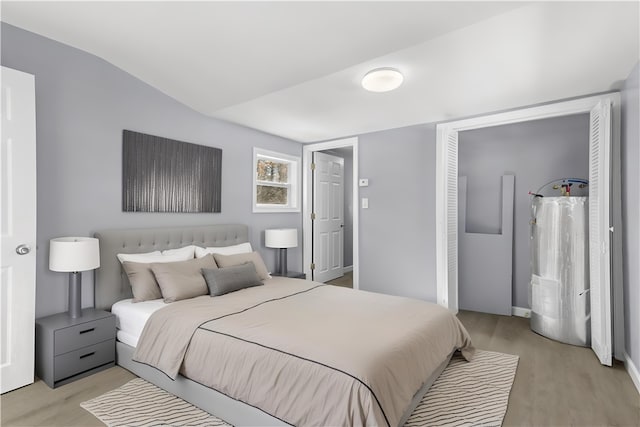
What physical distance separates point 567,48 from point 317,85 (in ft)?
6.05

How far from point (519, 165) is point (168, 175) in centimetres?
398

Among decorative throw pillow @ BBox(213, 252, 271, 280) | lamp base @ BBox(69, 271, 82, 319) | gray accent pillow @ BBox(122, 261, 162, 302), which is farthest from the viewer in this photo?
decorative throw pillow @ BBox(213, 252, 271, 280)

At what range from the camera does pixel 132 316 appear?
2.57 meters

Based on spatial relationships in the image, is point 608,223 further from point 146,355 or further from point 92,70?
point 92,70

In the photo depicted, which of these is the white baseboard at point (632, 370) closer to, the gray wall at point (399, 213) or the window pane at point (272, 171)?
→ the gray wall at point (399, 213)

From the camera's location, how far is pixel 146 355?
233cm

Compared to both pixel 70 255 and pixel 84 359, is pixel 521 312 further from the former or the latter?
pixel 70 255

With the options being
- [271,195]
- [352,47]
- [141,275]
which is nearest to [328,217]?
[271,195]

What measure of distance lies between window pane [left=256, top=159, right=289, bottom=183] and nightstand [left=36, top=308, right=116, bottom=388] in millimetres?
2593

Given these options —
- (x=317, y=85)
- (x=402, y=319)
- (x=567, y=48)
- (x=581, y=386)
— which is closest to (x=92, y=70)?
(x=317, y=85)

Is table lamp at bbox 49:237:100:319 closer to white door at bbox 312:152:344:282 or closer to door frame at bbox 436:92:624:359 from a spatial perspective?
white door at bbox 312:152:344:282

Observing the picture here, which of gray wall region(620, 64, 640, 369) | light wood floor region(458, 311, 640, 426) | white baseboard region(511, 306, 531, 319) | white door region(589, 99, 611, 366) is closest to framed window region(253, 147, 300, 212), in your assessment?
light wood floor region(458, 311, 640, 426)

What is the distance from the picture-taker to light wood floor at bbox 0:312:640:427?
2.00 m

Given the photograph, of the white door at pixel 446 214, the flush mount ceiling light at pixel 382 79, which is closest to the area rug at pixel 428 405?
the white door at pixel 446 214
